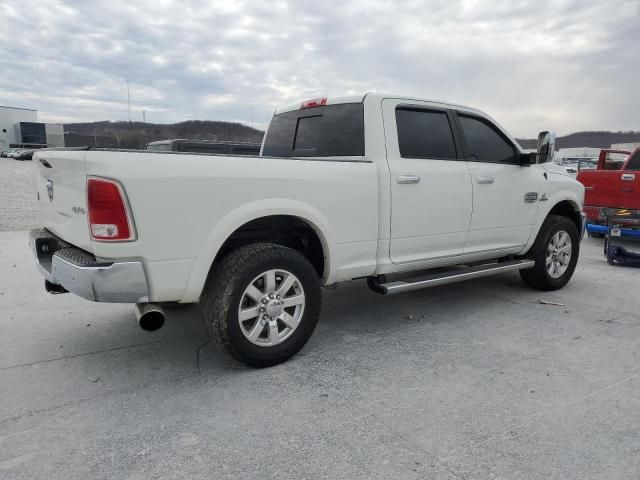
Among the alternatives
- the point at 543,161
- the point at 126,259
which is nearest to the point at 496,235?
the point at 543,161

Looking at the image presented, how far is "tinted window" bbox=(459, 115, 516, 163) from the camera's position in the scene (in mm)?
4598

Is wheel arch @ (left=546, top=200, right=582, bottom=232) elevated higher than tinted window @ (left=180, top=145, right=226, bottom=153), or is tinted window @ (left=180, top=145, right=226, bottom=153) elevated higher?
tinted window @ (left=180, top=145, right=226, bottom=153)

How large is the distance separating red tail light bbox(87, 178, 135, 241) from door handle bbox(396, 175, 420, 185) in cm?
206

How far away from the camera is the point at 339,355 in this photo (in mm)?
3639

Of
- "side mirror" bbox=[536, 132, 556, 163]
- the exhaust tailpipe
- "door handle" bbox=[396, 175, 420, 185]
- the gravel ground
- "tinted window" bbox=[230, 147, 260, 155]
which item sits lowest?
the gravel ground

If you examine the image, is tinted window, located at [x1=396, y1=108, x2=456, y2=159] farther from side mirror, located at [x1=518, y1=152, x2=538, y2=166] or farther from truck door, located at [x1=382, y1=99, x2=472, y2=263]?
side mirror, located at [x1=518, y1=152, x2=538, y2=166]

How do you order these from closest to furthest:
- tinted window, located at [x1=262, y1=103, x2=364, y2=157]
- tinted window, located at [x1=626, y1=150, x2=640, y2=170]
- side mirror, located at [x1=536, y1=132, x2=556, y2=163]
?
tinted window, located at [x1=262, y1=103, x2=364, y2=157] → side mirror, located at [x1=536, y1=132, x2=556, y2=163] → tinted window, located at [x1=626, y1=150, x2=640, y2=170]

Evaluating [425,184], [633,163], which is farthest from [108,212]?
[633,163]

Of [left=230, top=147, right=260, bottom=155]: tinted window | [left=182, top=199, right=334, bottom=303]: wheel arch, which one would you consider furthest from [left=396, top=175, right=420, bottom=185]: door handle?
[left=230, top=147, right=260, bottom=155]: tinted window

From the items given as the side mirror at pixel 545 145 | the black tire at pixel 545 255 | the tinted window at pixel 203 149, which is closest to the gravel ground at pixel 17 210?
the tinted window at pixel 203 149

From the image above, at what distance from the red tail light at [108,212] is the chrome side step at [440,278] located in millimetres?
1992

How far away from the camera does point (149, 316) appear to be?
9.75 feet

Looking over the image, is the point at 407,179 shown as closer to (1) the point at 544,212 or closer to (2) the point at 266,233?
(2) the point at 266,233

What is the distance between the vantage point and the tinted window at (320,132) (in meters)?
3.97
